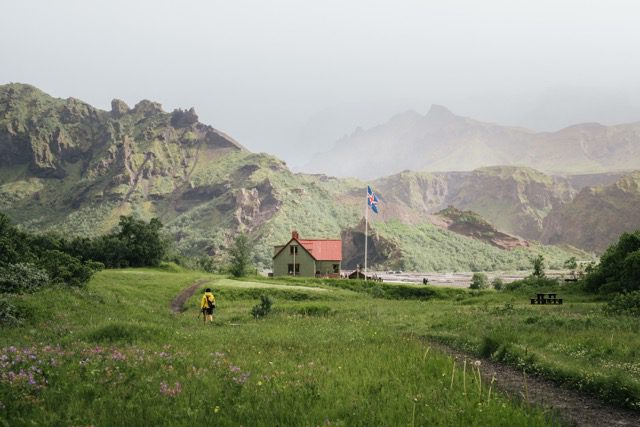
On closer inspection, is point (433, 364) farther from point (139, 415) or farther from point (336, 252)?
point (336, 252)

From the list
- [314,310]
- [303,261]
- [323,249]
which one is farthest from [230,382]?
[323,249]

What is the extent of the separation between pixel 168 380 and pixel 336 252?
79.5 m

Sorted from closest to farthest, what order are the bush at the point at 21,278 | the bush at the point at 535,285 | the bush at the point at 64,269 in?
1. the bush at the point at 21,278
2. the bush at the point at 64,269
3. the bush at the point at 535,285

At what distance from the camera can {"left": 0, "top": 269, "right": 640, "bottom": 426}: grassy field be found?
893 centimetres

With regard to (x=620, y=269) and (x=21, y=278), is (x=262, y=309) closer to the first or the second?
(x=21, y=278)

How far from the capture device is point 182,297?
48.4 metres

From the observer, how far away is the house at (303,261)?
87.9 m

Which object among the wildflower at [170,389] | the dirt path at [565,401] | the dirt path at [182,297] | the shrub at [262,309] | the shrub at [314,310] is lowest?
the dirt path at [182,297]

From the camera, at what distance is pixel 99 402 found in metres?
9.48

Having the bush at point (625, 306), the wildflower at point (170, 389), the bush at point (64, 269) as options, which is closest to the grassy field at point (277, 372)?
the wildflower at point (170, 389)

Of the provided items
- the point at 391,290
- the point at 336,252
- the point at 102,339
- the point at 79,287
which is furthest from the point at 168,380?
the point at 336,252

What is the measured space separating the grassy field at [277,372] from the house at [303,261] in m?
63.0

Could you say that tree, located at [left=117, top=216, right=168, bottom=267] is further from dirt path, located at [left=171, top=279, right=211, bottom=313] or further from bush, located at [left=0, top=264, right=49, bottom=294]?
bush, located at [left=0, top=264, right=49, bottom=294]

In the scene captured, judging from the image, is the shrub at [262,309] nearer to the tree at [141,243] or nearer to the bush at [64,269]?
the bush at [64,269]
